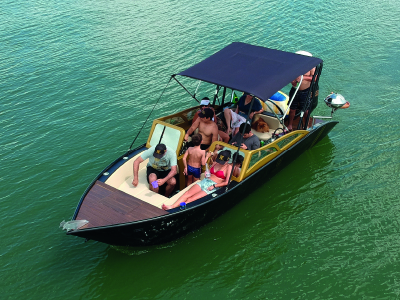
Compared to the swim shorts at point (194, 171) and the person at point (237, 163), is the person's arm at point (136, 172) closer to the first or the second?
the swim shorts at point (194, 171)

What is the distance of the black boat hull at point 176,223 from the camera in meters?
6.70

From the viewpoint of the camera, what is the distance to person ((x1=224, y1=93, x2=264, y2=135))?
386 inches

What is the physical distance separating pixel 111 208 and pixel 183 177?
1985 millimetres

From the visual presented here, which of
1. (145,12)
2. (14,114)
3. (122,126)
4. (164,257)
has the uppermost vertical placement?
(145,12)

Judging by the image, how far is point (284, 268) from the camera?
24.2 feet

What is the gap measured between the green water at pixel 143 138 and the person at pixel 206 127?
5.16 ft

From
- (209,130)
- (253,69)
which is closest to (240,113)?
(209,130)

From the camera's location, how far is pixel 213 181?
25.6 ft

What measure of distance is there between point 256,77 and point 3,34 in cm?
1419

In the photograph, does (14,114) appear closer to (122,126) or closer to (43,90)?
(43,90)

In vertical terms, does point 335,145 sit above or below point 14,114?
below

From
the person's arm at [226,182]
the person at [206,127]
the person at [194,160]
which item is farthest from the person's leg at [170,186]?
the person at [206,127]

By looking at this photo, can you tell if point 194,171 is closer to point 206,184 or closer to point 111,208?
point 206,184

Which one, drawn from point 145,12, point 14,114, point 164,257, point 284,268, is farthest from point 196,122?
point 145,12
